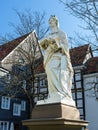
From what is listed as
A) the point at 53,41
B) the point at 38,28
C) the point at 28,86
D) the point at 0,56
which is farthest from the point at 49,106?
the point at 0,56

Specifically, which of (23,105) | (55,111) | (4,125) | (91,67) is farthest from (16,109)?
(55,111)

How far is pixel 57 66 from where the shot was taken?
6949 millimetres

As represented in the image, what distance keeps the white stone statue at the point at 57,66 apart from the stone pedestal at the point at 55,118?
0.18m

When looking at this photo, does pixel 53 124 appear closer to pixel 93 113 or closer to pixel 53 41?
pixel 53 41

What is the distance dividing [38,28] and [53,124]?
16.6m

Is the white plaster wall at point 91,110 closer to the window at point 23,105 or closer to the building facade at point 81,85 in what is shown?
the building facade at point 81,85

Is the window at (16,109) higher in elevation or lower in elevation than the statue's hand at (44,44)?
lower

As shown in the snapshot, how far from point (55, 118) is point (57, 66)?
1.49m

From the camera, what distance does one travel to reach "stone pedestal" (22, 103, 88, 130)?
5.97m

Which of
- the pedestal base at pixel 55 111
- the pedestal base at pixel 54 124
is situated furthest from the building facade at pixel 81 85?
the pedestal base at pixel 54 124

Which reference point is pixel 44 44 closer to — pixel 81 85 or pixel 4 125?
pixel 81 85

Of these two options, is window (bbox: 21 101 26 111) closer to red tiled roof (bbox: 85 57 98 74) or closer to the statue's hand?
red tiled roof (bbox: 85 57 98 74)

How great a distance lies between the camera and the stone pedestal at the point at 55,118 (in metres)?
5.97

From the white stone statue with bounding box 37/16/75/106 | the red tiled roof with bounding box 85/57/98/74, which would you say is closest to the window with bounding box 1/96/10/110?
the red tiled roof with bounding box 85/57/98/74
